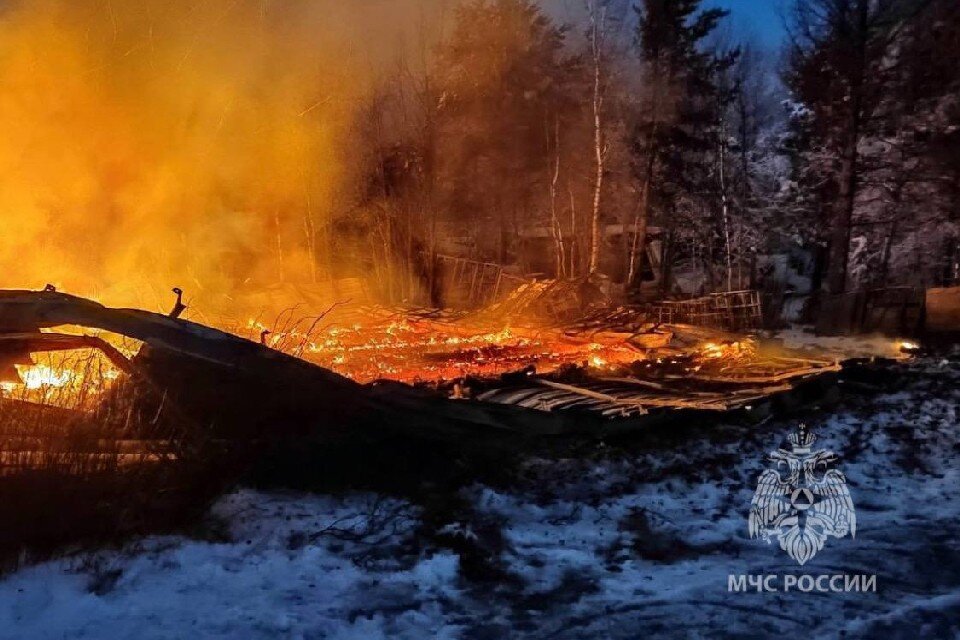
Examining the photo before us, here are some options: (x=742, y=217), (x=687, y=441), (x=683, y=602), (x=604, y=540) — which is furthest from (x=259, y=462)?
(x=742, y=217)

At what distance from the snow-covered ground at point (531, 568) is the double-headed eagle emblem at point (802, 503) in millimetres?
102

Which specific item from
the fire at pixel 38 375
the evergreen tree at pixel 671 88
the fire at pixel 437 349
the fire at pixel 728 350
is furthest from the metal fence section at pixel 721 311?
the fire at pixel 38 375

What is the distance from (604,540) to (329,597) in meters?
1.97

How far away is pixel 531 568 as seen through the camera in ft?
15.0

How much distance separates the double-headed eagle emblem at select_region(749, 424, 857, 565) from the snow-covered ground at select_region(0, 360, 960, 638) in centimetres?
10

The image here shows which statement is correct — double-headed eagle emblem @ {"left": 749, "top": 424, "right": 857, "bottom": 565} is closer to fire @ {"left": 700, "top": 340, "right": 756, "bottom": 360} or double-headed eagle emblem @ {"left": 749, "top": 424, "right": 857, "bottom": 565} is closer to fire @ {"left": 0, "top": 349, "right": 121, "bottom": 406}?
fire @ {"left": 700, "top": 340, "right": 756, "bottom": 360}

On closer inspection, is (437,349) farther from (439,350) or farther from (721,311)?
(721,311)

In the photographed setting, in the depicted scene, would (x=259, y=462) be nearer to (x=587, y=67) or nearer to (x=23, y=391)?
(x=23, y=391)

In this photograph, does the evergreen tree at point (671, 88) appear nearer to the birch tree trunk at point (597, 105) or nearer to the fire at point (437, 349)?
the birch tree trunk at point (597, 105)

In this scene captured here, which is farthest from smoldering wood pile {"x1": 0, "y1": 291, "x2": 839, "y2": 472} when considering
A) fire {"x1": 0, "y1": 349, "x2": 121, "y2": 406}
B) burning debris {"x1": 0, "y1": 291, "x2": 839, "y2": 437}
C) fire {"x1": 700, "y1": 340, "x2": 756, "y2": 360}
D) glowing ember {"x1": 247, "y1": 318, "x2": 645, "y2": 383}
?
fire {"x1": 700, "y1": 340, "x2": 756, "y2": 360}

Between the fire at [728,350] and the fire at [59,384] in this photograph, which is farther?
the fire at [728,350]

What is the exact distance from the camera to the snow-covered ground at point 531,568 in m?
3.81

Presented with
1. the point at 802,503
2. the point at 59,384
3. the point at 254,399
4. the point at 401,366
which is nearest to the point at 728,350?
the point at 401,366

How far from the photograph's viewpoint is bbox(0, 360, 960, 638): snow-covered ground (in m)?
3.81
